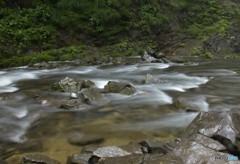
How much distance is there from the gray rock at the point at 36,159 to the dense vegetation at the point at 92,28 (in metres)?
12.1

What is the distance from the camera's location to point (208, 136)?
17.0 ft

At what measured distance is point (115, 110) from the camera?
7.89m

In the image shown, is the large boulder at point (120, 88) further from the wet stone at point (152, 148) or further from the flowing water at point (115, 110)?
the wet stone at point (152, 148)

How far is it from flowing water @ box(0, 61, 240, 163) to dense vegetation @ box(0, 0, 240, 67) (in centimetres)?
542

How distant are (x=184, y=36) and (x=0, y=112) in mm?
16331

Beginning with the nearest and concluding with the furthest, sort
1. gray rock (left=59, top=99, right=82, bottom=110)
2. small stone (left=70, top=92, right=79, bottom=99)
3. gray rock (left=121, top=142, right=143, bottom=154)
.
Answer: gray rock (left=121, top=142, right=143, bottom=154) < gray rock (left=59, top=99, right=82, bottom=110) < small stone (left=70, top=92, right=79, bottom=99)

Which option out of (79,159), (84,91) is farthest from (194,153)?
(84,91)

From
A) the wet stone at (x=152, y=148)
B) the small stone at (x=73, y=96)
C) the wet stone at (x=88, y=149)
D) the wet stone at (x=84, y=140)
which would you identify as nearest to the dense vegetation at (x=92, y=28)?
the small stone at (x=73, y=96)

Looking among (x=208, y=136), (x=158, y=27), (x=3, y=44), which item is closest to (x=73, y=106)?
(x=208, y=136)

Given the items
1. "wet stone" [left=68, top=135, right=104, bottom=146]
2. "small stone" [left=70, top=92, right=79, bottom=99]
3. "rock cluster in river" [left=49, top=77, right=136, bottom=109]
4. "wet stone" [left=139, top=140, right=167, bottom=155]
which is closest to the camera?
"wet stone" [left=139, top=140, right=167, bottom=155]

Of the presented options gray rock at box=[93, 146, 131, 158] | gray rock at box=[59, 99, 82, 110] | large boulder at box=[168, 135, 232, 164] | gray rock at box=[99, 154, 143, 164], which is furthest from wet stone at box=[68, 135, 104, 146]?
gray rock at box=[59, 99, 82, 110]

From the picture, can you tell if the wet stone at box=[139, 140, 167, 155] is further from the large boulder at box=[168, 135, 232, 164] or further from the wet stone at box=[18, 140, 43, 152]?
the wet stone at box=[18, 140, 43, 152]

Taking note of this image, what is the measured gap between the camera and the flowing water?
620 centimetres

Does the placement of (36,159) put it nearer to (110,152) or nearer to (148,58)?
(110,152)
